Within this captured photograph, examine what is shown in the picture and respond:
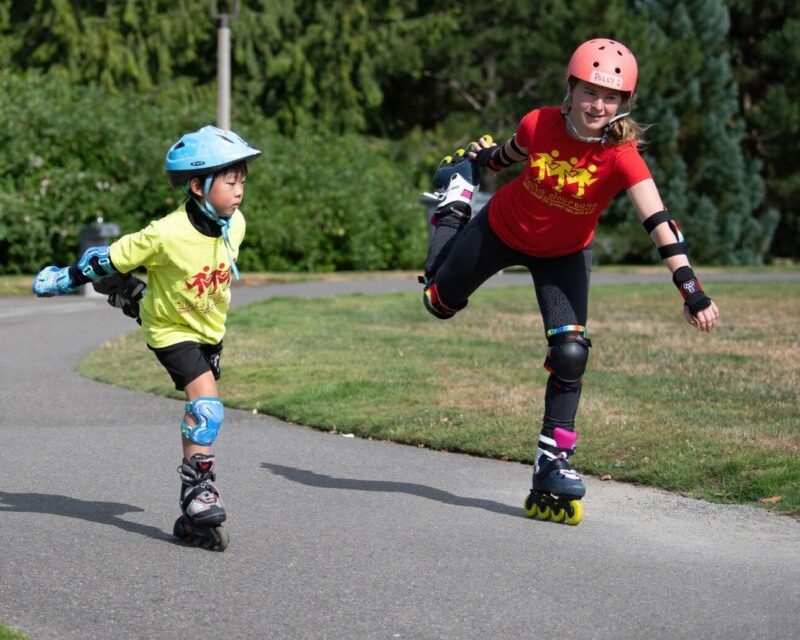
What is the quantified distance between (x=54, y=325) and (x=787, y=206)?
74.2ft

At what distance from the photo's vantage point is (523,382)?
1013 centimetres

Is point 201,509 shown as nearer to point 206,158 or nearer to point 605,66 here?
point 206,158

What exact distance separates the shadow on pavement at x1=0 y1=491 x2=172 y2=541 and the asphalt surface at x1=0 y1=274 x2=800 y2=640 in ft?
0.06

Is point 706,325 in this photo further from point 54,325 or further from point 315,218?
point 315,218

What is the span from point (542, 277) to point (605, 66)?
3.18 feet

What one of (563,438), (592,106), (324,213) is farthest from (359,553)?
(324,213)

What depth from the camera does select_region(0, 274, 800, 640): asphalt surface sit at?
15.3 ft

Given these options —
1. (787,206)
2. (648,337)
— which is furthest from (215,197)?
(787,206)

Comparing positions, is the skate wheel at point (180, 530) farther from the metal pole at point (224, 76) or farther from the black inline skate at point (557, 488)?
the metal pole at point (224, 76)

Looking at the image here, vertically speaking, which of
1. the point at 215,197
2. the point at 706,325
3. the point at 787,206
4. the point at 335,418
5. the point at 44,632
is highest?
the point at 215,197

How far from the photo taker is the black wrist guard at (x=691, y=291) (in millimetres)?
5902

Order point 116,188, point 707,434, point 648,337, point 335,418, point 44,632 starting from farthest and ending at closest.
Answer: point 116,188 < point 648,337 < point 335,418 < point 707,434 < point 44,632

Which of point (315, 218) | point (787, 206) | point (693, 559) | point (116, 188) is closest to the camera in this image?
point (693, 559)

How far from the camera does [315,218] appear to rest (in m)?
23.8
